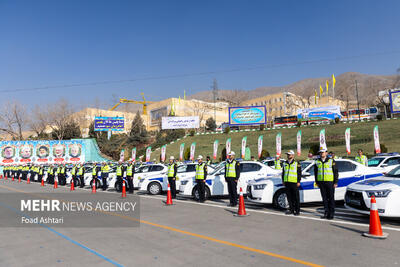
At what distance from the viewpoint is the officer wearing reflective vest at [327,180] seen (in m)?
8.45

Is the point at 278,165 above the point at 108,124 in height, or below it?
below

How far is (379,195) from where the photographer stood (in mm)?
7344

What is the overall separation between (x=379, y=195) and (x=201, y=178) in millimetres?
6214

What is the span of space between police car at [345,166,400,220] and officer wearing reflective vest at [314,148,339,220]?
40 centimetres

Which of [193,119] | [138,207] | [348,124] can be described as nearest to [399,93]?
[348,124]

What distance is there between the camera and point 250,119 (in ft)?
181

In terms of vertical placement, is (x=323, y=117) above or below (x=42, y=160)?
above

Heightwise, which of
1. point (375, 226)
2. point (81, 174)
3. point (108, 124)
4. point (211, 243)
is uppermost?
point (108, 124)

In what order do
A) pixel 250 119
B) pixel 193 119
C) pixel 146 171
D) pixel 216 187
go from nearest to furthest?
pixel 216 187 < pixel 146 171 < pixel 250 119 < pixel 193 119

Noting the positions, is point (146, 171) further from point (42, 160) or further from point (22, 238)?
point (42, 160)

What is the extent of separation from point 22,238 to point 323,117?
5688 centimetres

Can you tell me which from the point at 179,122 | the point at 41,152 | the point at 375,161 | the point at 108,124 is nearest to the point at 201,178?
the point at 375,161

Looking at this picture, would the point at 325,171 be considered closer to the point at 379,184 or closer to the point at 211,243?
the point at 379,184

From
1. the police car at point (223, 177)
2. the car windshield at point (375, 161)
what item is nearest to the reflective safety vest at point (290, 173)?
the police car at point (223, 177)
